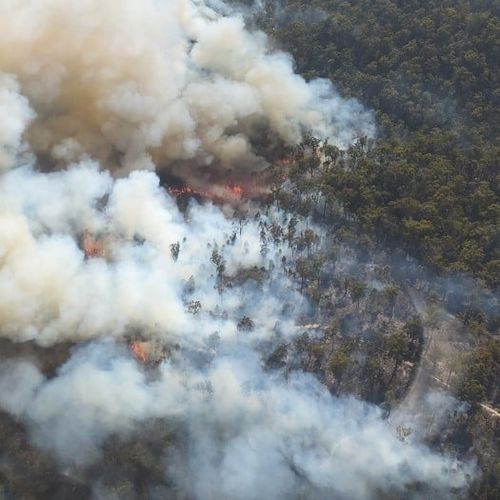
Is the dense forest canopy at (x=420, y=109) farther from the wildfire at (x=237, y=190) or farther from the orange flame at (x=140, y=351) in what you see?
the orange flame at (x=140, y=351)

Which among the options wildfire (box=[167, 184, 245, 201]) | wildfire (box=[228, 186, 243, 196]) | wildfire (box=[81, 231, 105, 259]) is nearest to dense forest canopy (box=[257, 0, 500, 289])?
wildfire (box=[228, 186, 243, 196])

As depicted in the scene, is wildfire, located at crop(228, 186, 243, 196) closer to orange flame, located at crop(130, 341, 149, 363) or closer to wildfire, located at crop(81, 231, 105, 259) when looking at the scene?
wildfire, located at crop(81, 231, 105, 259)

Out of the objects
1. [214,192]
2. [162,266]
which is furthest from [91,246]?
[214,192]

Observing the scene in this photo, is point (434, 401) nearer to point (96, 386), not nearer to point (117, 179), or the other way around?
point (96, 386)

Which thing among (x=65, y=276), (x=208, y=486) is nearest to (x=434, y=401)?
(x=208, y=486)

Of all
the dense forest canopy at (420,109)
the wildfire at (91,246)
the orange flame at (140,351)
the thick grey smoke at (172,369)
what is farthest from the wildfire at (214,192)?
the orange flame at (140,351)

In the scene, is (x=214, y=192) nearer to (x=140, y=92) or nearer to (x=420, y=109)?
(x=140, y=92)
